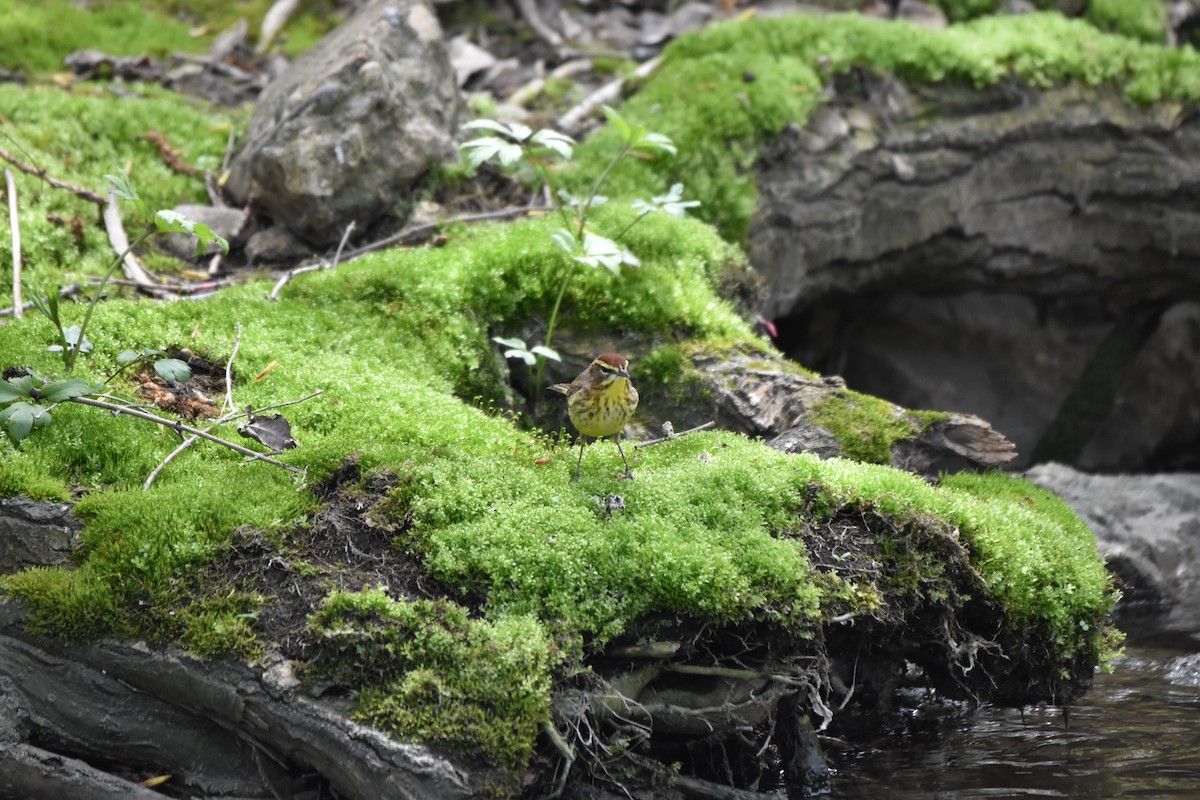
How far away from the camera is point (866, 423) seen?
5.38 meters

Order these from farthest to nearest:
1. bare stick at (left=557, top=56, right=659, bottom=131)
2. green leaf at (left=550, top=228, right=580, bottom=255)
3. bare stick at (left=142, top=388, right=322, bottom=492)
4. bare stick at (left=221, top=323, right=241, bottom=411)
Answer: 1. bare stick at (left=557, top=56, right=659, bottom=131)
2. green leaf at (left=550, top=228, right=580, bottom=255)
3. bare stick at (left=221, top=323, right=241, bottom=411)
4. bare stick at (left=142, top=388, right=322, bottom=492)

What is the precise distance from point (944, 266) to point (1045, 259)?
3.22ft

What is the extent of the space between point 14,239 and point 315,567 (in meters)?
3.29

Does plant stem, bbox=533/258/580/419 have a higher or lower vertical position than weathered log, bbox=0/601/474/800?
higher

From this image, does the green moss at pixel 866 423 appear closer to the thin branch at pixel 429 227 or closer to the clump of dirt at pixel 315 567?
the clump of dirt at pixel 315 567

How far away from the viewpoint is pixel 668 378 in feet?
19.4

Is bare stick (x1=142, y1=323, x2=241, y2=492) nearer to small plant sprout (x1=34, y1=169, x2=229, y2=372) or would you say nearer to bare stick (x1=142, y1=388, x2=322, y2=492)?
bare stick (x1=142, y1=388, x2=322, y2=492)

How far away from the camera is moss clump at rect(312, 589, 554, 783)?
11.4 ft

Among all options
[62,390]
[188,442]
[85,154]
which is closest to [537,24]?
[85,154]

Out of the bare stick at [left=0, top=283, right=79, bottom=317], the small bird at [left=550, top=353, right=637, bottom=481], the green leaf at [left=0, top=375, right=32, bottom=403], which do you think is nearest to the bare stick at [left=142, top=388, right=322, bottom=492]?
the green leaf at [left=0, top=375, right=32, bottom=403]

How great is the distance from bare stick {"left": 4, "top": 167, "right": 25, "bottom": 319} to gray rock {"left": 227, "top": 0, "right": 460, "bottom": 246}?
4.52 feet

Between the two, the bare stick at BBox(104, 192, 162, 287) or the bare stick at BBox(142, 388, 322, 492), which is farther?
the bare stick at BBox(104, 192, 162, 287)

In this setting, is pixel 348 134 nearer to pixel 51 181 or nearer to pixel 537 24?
pixel 51 181

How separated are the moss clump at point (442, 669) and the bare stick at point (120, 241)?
3.21m
